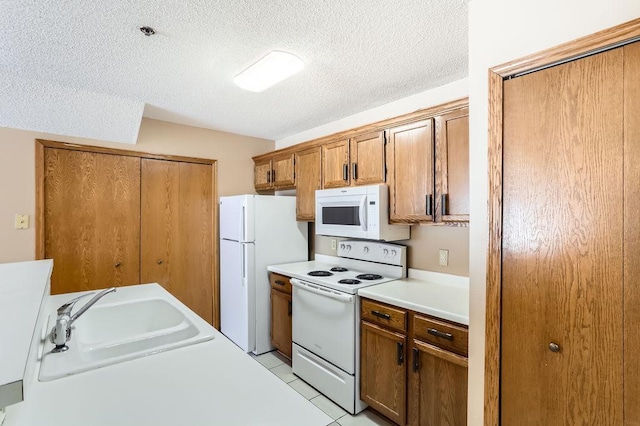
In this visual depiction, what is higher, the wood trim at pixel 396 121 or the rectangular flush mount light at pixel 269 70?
the rectangular flush mount light at pixel 269 70

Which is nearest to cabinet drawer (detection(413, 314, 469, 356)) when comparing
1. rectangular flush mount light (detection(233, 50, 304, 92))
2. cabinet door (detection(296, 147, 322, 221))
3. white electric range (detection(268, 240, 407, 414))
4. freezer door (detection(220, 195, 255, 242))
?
white electric range (detection(268, 240, 407, 414))

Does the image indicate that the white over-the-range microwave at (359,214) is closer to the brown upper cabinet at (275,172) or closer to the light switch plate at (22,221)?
the brown upper cabinet at (275,172)

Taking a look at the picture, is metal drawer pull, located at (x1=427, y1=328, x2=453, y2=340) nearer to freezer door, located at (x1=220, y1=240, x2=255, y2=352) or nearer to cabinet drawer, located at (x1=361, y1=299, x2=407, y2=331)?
cabinet drawer, located at (x1=361, y1=299, x2=407, y2=331)

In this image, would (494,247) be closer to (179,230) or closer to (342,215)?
(342,215)

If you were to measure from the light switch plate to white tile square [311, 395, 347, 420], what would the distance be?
2669mm

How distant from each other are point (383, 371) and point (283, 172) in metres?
2.18

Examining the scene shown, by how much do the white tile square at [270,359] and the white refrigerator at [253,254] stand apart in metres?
0.06

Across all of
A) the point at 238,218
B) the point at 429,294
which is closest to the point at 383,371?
the point at 429,294

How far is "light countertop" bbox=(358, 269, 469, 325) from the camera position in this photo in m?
1.80

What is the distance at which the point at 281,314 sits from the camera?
3055 mm

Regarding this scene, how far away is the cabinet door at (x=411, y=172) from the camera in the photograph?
2.19 metres

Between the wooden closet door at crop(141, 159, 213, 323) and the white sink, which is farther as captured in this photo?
the wooden closet door at crop(141, 159, 213, 323)

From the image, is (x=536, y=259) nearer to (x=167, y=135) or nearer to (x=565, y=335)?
(x=565, y=335)

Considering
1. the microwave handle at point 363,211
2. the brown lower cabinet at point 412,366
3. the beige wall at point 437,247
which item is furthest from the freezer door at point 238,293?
the beige wall at point 437,247
